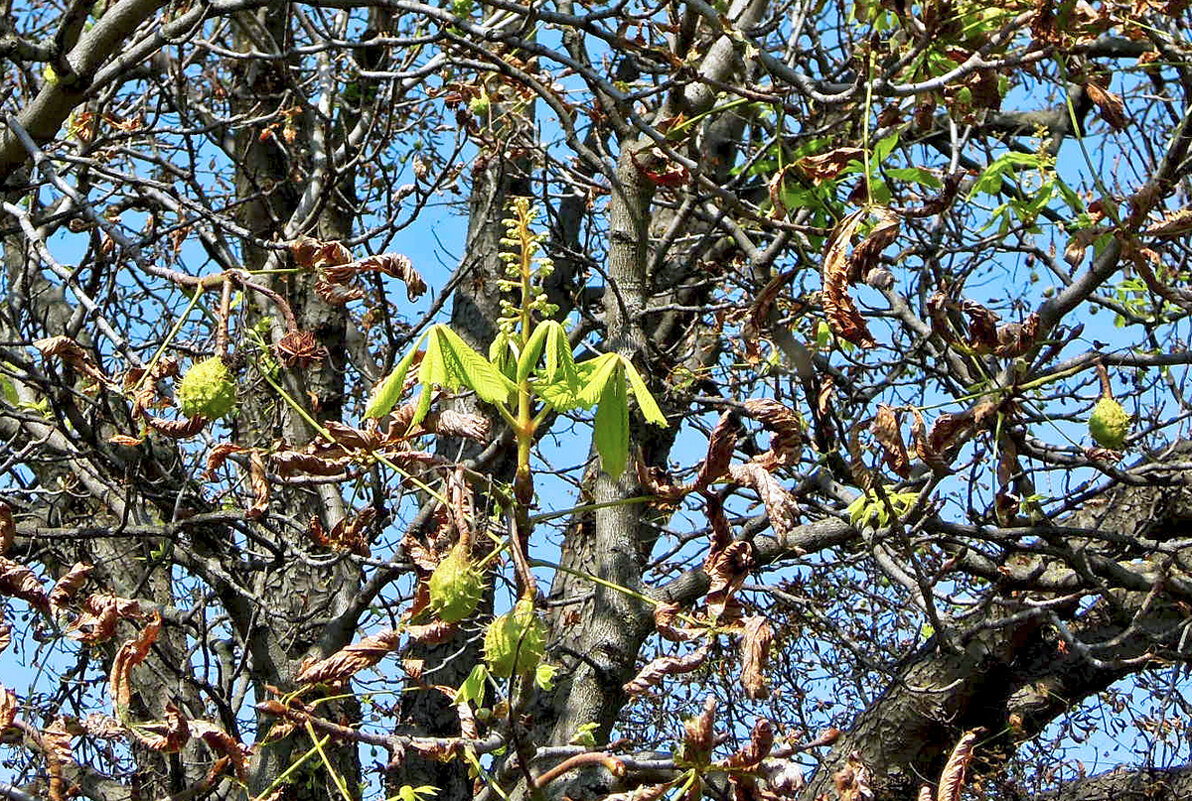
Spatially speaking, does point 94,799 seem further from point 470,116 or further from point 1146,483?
point 1146,483

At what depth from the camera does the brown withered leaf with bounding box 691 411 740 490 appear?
1842 millimetres

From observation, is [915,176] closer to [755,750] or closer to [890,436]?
[890,436]

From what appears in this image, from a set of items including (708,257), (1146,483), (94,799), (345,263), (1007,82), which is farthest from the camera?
(708,257)

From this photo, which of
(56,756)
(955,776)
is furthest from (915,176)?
(56,756)

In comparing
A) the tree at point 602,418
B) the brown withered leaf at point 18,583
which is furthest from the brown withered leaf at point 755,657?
the brown withered leaf at point 18,583

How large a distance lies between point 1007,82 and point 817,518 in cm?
163

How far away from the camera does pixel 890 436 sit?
6.81ft

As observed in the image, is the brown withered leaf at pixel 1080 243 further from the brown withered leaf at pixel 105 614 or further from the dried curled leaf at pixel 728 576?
the brown withered leaf at pixel 105 614

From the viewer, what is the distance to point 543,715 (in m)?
4.91

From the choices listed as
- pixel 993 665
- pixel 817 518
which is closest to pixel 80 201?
pixel 817 518

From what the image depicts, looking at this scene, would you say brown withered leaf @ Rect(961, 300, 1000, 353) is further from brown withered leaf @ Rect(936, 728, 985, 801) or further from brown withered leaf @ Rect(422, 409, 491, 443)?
brown withered leaf @ Rect(422, 409, 491, 443)

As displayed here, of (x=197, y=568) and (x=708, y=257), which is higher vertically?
(x=708, y=257)

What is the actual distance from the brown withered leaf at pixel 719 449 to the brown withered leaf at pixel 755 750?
378 millimetres

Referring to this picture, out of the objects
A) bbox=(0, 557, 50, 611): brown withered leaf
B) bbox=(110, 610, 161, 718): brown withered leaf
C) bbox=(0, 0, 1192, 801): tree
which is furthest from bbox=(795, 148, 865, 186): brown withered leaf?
bbox=(0, 557, 50, 611): brown withered leaf
